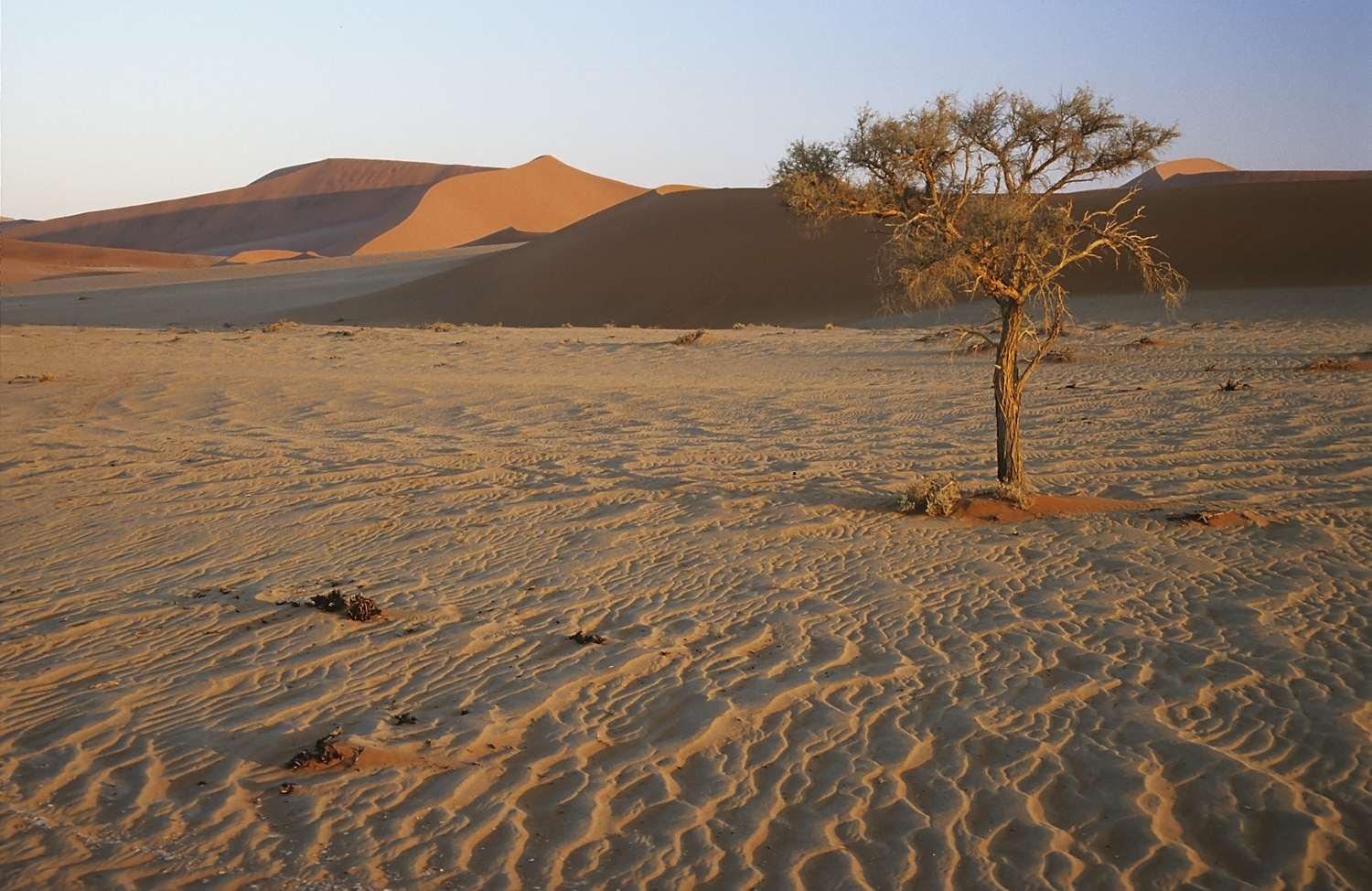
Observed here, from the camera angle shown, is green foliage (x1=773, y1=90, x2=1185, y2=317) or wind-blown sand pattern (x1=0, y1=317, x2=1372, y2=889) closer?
wind-blown sand pattern (x1=0, y1=317, x2=1372, y2=889)

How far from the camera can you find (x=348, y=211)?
13662 centimetres

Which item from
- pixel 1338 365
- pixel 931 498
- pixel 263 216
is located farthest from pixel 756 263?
pixel 263 216

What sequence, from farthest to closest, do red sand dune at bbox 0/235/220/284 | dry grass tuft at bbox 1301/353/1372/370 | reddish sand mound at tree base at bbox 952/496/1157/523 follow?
red sand dune at bbox 0/235/220/284 → dry grass tuft at bbox 1301/353/1372/370 → reddish sand mound at tree base at bbox 952/496/1157/523

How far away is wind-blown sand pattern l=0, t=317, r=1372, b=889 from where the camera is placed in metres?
3.90

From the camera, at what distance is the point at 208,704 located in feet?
16.9

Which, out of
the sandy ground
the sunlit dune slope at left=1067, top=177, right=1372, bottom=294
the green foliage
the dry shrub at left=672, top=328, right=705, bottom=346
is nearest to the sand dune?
the sunlit dune slope at left=1067, top=177, right=1372, bottom=294

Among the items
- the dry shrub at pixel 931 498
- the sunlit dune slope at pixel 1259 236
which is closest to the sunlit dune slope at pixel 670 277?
the sunlit dune slope at pixel 1259 236

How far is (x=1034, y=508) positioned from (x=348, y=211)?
461ft

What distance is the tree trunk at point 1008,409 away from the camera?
8744mm

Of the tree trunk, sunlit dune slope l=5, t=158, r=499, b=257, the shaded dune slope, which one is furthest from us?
sunlit dune slope l=5, t=158, r=499, b=257

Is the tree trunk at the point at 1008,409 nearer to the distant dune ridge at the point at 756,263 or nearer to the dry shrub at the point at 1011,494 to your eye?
the dry shrub at the point at 1011,494

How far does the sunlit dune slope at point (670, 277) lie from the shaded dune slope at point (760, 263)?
84mm

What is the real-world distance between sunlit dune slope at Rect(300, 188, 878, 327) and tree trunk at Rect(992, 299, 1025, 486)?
82.7 ft

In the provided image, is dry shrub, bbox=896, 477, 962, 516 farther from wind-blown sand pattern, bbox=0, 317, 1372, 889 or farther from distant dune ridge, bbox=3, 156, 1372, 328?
distant dune ridge, bbox=3, 156, 1372, 328
